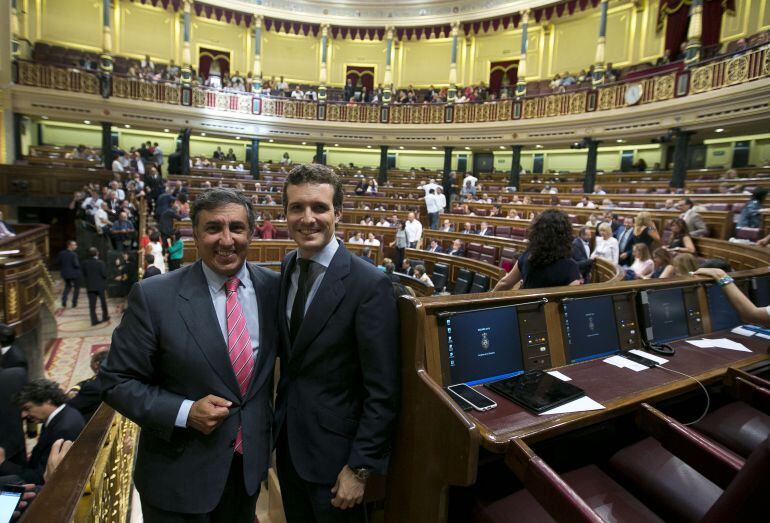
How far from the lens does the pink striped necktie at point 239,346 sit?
1328 millimetres

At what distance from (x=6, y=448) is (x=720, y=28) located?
17899mm

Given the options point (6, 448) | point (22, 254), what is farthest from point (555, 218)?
point (22, 254)

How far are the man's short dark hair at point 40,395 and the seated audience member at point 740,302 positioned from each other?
3963 millimetres

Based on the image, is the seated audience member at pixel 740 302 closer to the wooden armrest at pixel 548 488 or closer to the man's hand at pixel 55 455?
the wooden armrest at pixel 548 488

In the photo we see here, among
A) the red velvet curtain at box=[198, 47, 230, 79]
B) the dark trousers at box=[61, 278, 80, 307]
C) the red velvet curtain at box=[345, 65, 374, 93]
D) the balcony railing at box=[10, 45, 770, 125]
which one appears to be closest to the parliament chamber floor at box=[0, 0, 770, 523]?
the balcony railing at box=[10, 45, 770, 125]

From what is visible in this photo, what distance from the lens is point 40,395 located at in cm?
255

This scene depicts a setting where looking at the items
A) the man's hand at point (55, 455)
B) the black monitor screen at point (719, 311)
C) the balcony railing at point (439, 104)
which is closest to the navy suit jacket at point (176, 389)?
the man's hand at point (55, 455)

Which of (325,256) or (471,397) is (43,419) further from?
(471,397)

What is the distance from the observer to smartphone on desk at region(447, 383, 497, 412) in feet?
4.62

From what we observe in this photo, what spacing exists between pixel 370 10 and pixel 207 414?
65.6 feet

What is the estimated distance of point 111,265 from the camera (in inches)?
332

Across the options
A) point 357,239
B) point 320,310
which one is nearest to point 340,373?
point 320,310

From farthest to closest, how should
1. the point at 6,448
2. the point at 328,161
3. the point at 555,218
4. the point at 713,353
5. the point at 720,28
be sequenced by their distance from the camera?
the point at 328,161 < the point at 720,28 < the point at 6,448 < the point at 555,218 < the point at 713,353

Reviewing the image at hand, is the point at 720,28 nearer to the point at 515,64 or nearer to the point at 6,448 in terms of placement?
the point at 515,64
